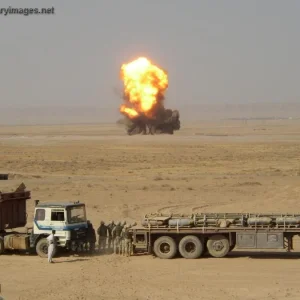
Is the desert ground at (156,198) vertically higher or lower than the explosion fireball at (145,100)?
lower

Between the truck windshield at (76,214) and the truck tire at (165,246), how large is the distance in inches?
109

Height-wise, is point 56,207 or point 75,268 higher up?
point 56,207

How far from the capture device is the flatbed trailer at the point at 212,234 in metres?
23.1

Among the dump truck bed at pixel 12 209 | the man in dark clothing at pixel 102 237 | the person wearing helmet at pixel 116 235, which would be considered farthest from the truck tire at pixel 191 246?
the dump truck bed at pixel 12 209

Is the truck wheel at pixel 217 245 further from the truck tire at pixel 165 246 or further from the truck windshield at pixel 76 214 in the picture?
the truck windshield at pixel 76 214

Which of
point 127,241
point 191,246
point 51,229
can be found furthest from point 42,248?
point 191,246

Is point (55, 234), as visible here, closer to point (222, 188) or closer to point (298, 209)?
point (298, 209)

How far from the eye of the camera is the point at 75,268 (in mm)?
22641

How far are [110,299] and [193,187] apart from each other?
91.1 ft

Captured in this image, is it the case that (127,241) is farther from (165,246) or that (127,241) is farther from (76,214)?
(76,214)

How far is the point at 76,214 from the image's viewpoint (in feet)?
80.7


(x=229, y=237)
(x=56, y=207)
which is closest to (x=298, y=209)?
(x=229, y=237)

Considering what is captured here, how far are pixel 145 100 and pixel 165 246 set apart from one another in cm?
8237

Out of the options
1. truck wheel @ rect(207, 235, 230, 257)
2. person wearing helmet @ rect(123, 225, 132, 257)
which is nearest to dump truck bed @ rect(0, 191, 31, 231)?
person wearing helmet @ rect(123, 225, 132, 257)
